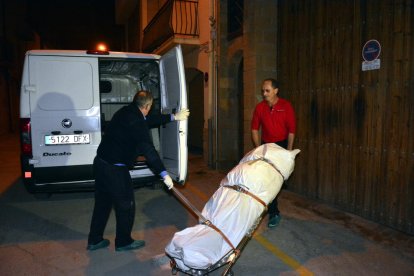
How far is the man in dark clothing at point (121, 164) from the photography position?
3.94 meters

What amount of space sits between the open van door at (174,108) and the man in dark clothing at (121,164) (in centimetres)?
79

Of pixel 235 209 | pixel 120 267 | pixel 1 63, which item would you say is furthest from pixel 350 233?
pixel 1 63

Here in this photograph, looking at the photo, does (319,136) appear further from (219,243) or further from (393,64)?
(219,243)

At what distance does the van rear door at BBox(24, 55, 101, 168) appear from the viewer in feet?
17.3

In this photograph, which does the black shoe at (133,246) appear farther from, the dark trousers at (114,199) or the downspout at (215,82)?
the downspout at (215,82)

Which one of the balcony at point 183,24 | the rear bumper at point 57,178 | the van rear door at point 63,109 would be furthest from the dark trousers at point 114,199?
the balcony at point 183,24

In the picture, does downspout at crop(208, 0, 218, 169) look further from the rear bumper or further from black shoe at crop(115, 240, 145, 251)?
black shoe at crop(115, 240, 145, 251)

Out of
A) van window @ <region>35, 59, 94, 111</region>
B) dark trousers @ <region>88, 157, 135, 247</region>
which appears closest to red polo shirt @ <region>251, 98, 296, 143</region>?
dark trousers @ <region>88, 157, 135, 247</region>

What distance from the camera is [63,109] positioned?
5.39m

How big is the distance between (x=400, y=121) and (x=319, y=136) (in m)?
1.59

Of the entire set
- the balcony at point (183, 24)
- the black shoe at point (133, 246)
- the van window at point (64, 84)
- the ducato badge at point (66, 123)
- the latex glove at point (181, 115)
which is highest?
the balcony at point (183, 24)

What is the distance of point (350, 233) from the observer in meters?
4.70

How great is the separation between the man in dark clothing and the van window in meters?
1.66

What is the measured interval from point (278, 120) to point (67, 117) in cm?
307
